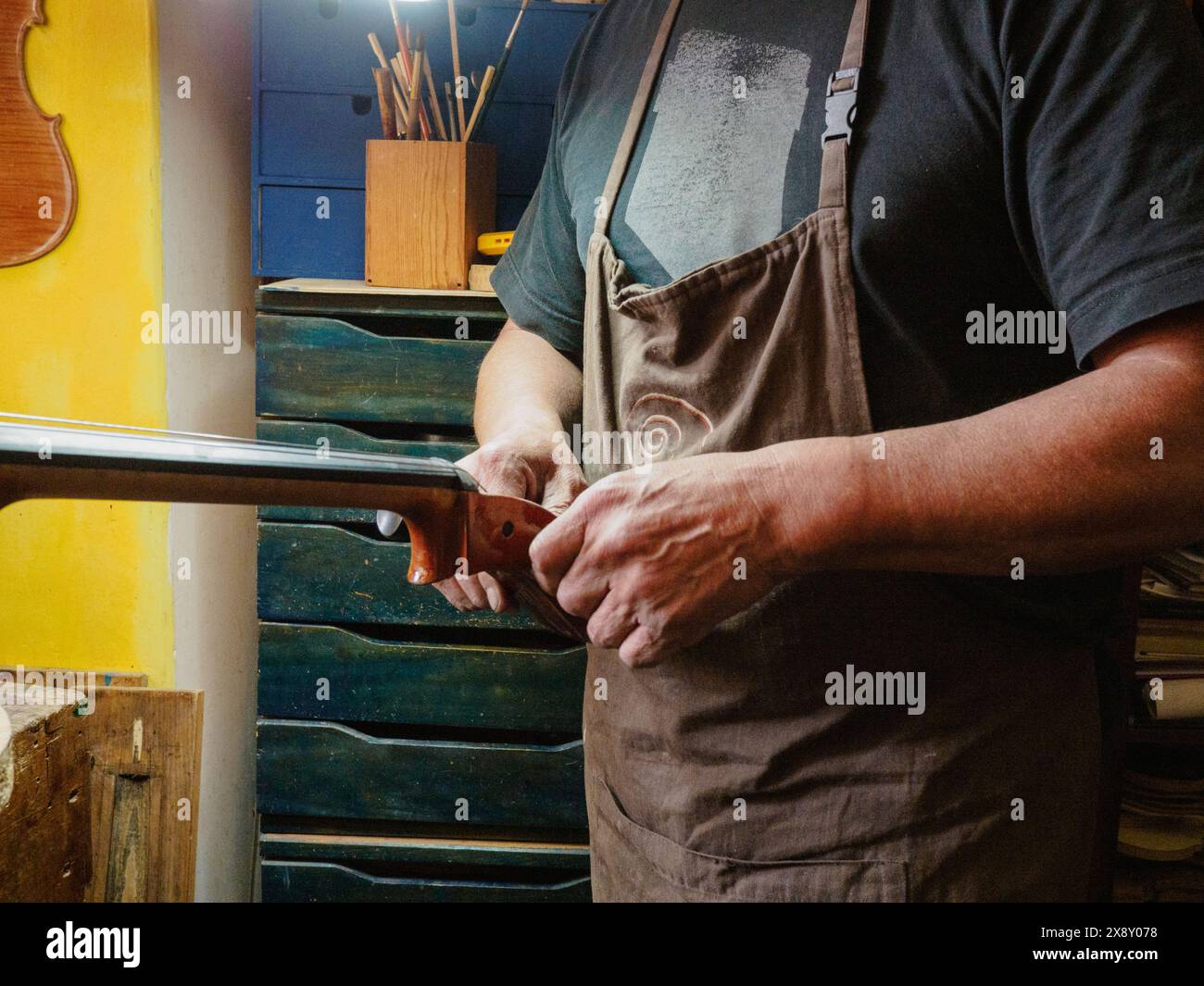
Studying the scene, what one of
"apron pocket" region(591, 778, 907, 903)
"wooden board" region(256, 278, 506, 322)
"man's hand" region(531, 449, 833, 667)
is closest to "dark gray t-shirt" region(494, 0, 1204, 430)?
"man's hand" region(531, 449, 833, 667)

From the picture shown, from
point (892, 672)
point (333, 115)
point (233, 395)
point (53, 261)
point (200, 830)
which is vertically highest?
point (333, 115)

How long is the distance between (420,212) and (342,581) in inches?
25.4

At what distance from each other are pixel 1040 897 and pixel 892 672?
0.80 ft

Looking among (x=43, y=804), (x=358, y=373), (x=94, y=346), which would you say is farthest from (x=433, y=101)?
(x=43, y=804)

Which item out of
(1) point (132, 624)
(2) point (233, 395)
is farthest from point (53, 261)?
(1) point (132, 624)

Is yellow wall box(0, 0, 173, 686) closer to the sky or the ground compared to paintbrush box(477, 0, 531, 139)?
closer to the ground

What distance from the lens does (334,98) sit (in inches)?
70.5

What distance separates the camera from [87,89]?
66.5 inches

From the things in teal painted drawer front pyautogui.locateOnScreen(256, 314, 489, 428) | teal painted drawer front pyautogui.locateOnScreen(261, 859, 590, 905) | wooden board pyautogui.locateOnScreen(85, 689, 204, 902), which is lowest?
teal painted drawer front pyautogui.locateOnScreen(261, 859, 590, 905)

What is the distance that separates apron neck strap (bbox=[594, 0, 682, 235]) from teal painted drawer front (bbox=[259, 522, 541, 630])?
79cm

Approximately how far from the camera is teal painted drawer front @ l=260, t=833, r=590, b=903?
169 cm

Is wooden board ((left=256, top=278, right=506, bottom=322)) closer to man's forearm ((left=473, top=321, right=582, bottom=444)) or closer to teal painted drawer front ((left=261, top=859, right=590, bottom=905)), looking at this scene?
man's forearm ((left=473, top=321, right=582, bottom=444))

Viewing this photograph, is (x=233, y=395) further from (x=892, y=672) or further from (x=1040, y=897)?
(x=1040, y=897)

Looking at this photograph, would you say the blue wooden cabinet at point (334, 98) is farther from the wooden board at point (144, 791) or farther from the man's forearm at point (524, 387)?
the wooden board at point (144, 791)
